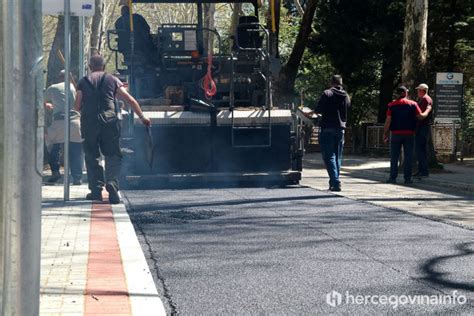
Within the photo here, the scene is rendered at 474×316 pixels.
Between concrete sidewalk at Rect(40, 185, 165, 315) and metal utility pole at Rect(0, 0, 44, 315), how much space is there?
1769 millimetres

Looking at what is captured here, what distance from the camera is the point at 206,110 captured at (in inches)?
616

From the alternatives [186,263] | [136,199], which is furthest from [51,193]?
[186,263]

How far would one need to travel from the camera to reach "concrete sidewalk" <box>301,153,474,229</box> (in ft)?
40.5

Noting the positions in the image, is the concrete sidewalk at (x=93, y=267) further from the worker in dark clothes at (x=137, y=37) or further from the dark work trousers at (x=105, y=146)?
the worker in dark clothes at (x=137, y=37)

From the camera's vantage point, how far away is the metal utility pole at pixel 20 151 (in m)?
3.94

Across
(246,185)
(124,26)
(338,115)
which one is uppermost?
(124,26)

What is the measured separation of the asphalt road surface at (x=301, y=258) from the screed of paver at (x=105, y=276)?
273 mm

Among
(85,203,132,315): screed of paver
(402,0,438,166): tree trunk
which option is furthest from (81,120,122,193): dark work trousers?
(402,0,438,166): tree trunk

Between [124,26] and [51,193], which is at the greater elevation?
[124,26]

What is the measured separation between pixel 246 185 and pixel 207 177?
80cm

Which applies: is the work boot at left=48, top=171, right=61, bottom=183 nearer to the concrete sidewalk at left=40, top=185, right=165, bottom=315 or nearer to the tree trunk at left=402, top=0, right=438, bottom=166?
the concrete sidewalk at left=40, top=185, right=165, bottom=315

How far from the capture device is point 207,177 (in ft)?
51.0

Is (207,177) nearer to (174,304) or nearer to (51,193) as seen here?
(51,193)

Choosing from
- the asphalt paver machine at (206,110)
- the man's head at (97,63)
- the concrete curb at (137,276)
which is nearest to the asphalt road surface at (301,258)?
the concrete curb at (137,276)
